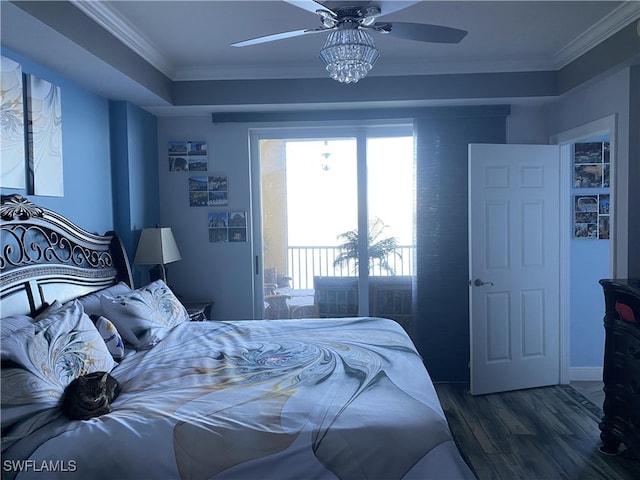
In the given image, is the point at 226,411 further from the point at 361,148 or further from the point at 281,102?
the point at 361,148

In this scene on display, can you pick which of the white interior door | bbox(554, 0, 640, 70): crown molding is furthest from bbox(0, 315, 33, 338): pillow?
bbox(554, 0, 640, 70): crown molding

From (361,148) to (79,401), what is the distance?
308cm

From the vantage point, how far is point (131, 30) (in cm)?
278

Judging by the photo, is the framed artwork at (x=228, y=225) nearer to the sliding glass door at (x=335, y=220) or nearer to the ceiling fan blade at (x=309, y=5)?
the sliding glass door at (x=335, y=220)

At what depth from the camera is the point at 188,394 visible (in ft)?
6.07

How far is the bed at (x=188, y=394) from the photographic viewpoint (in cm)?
153

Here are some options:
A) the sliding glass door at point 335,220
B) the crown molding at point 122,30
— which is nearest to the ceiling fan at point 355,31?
the crown molding at point 122,30

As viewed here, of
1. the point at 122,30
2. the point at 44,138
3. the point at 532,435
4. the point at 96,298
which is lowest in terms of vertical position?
the point at 532,435

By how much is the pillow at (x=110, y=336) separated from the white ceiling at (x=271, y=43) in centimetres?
144

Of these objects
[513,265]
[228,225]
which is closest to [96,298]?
[228,225]

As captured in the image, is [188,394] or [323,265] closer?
[188,394]

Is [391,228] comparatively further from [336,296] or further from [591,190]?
[591,190]

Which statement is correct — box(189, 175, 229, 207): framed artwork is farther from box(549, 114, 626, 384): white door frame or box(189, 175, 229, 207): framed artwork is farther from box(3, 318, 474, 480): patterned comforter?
box(549, 114, 626, 384): white door frame

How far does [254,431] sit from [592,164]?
12.3ft
